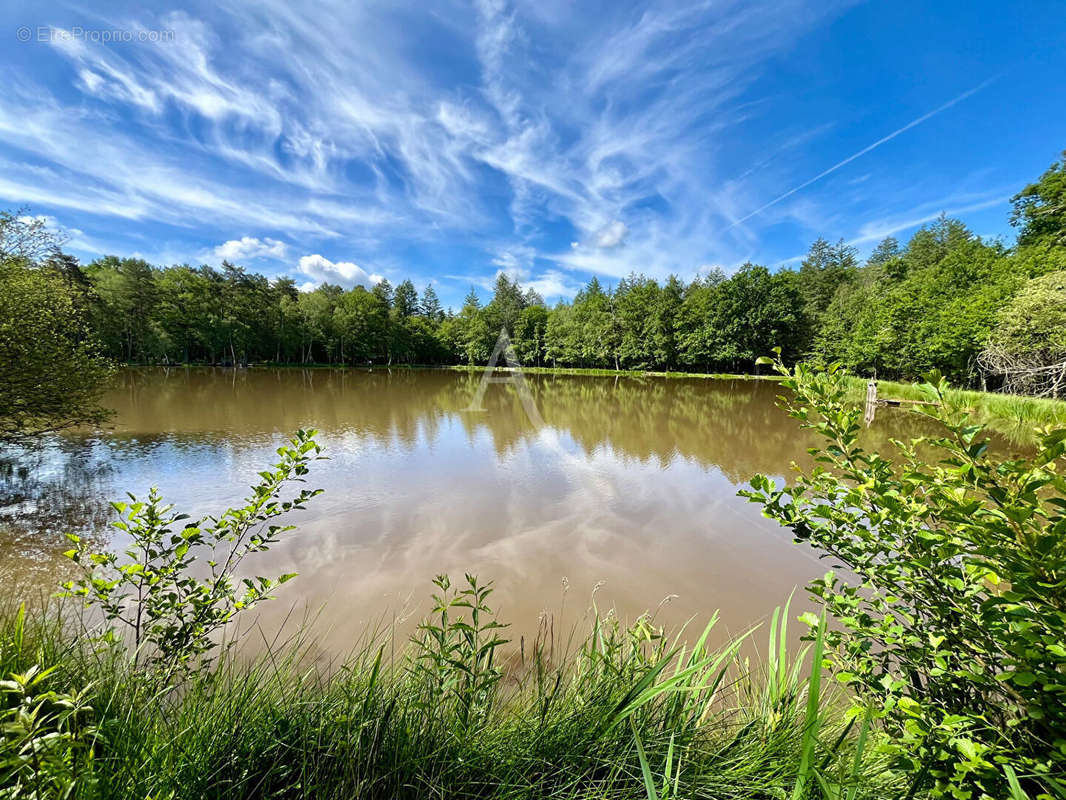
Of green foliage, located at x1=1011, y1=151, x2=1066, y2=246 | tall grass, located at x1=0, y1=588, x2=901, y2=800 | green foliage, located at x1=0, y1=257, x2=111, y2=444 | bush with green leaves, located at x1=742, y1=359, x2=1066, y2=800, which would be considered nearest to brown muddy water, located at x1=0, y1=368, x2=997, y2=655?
green foliage, located at x1=0, y1=257, x2=111, y2=444

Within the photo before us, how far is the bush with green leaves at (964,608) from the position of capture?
0.94 metres

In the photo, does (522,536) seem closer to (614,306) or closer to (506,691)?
(506,691)

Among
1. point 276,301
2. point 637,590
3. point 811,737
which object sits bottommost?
point 637,590

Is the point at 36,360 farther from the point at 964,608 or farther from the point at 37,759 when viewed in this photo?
the point at 964,608

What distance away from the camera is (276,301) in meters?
49.4

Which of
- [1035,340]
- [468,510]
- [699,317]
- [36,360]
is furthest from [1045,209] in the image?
[36,360]

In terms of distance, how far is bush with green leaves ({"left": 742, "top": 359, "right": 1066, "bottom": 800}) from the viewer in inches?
37.1

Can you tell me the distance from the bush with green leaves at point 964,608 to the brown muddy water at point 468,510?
1.99 meters

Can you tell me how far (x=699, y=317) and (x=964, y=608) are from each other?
4677cm

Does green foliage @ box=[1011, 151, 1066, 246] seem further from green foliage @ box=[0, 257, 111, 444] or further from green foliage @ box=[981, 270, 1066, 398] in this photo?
green foliage @ box=[0, 257, 111, 444]

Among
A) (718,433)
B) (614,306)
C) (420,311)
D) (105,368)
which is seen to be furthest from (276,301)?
(718,433)

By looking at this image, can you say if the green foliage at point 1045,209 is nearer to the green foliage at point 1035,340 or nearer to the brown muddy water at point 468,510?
the green foliage at point 1035,340

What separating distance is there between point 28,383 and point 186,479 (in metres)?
2.87

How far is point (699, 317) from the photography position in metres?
43.7
